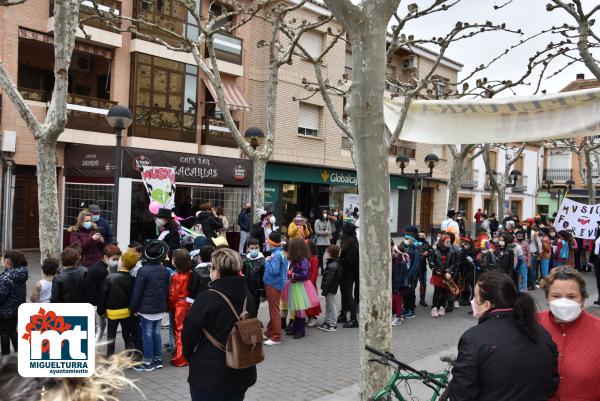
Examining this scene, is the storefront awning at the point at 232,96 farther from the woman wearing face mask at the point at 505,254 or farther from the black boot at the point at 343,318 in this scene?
the black boot at the point at 343,318

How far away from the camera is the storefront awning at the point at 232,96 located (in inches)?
798

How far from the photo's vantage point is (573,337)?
126 inches

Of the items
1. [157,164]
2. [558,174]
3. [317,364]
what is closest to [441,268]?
[317,364]

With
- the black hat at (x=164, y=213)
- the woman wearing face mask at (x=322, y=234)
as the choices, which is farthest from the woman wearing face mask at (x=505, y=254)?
the black hat at (x=164, y=213)

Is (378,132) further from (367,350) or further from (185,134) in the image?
(185,134)

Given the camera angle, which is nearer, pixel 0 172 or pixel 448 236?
pixel 448 236

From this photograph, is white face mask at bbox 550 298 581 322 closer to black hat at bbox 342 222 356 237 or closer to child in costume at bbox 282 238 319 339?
child in costume at bbox 282 238 319 339

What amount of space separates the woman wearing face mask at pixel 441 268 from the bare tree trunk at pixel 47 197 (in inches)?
281

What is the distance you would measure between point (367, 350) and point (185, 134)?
54.3ft

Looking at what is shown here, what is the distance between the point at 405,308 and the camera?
9.96 m

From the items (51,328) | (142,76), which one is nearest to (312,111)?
(142,76)

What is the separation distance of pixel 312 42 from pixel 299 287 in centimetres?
1825

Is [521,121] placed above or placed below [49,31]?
below

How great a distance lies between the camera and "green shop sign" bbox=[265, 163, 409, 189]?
23.2 meters
